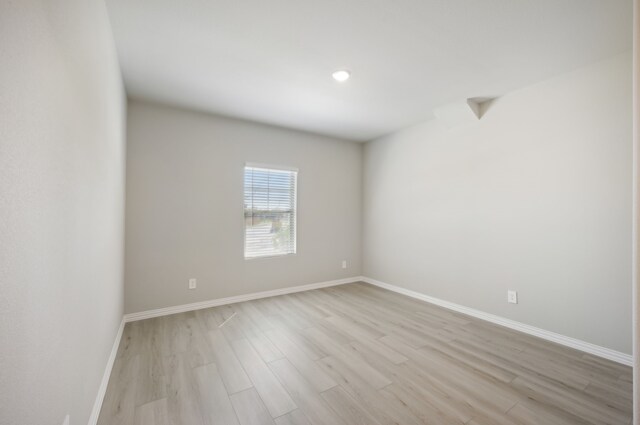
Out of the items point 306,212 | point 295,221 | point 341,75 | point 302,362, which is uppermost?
point 341,75

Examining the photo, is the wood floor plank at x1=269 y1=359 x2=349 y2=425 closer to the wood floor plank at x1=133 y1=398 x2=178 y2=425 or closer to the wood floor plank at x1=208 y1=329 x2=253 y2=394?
the wood floor plank at x1=208 y1=329 x2=253 y2=394

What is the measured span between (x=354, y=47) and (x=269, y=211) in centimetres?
251

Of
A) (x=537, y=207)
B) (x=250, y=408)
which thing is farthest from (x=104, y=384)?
(x=537, y=207)

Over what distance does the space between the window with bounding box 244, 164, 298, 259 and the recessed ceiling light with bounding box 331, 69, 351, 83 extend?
1809 millimetres

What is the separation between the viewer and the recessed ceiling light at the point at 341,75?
8.36 ft

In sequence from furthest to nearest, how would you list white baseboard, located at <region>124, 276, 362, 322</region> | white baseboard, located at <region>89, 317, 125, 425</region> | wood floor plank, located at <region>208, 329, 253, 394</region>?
white baseboard, located at <region>124, 276, 362, 322</region> → wood floor plank, located at <region>208, 329, 253, 394</region> → white baseboard, located at <region>89, 317, 125, 425</region>

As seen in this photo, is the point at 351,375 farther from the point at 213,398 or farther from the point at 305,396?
the point at 213,398

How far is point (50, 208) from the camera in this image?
926mm

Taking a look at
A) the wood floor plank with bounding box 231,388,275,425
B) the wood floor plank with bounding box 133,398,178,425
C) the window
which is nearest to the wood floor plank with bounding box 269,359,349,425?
the wood floor plank with bounding box 231,388,275,425

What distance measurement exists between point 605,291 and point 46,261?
3.71 meters

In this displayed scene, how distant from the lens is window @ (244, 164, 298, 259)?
389cm

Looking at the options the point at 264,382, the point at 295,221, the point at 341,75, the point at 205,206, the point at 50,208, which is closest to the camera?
the point at 50,208

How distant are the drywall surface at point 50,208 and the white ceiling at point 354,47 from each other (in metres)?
0.65

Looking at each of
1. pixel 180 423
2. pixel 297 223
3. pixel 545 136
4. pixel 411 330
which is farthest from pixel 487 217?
pixel 180 423
